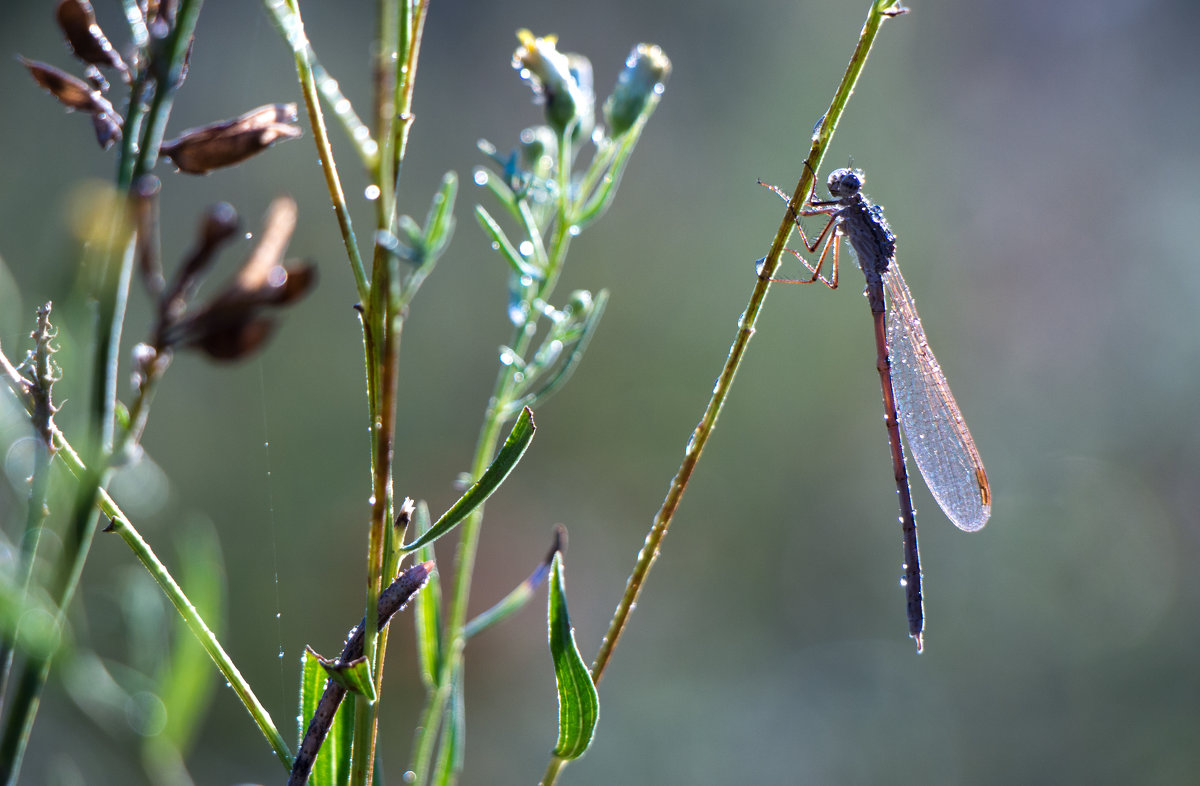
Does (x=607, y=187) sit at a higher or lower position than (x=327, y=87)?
higher

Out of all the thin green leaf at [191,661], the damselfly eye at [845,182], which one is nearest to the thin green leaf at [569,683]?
the thin green leaf at [191,661]

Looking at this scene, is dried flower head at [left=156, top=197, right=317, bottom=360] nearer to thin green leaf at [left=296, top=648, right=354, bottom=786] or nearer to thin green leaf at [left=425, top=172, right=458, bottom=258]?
thin green leaf at [left=425, top=172, right=458, bottom=258]

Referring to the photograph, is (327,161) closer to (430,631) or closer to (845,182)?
(430,631)

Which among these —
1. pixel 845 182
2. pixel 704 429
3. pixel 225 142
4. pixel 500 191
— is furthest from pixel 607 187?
pixel 845 182

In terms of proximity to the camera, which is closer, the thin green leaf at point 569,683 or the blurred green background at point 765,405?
the thin green leaf at point 569,683

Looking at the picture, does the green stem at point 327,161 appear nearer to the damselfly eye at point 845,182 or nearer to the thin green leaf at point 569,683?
the thin green leaf at point 569,683

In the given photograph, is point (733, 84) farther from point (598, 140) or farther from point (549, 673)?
point (598, 140)
